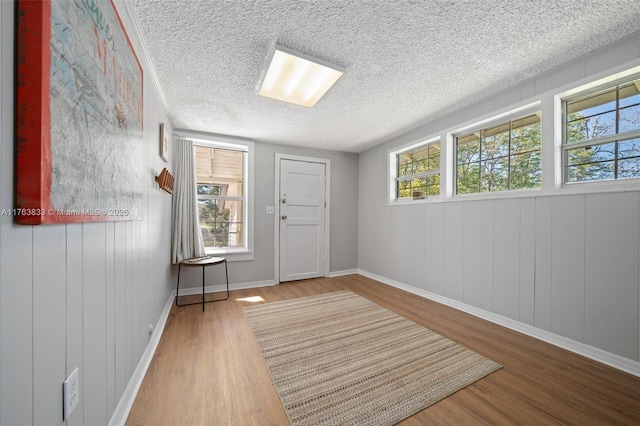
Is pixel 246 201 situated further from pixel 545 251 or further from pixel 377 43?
pixel 545 251

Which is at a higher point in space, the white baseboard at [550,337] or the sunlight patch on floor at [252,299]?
the white baseboard at [550,337]

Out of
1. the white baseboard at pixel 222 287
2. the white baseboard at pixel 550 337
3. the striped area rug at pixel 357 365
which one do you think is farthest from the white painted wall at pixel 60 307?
the white baseboard at pixel 550 337

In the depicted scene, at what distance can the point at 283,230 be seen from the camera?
12.7 feet

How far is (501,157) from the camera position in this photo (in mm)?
2469

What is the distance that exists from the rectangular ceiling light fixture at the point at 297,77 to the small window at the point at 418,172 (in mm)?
1813

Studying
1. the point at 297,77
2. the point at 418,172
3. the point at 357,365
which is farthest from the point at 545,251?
the point at 297,77

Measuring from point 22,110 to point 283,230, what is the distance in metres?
3.31

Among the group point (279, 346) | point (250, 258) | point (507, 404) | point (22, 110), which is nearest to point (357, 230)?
point (250, 258)

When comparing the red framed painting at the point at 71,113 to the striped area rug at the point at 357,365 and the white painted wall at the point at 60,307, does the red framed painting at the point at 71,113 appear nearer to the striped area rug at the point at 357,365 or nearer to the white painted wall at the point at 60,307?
the white painted wall at the point at 60,307

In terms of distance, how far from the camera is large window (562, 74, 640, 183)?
5.59 feet

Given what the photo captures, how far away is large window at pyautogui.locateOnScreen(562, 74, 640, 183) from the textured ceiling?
1.29 ft

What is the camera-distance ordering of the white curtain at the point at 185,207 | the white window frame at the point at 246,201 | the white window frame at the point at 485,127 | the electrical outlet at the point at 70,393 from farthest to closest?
1. the white window frame at the point at 246,201
2. the white curtain at the point at 185,207
3. the white window frame at the point at 485,127
4. the electrical outlet at the point at 70,393

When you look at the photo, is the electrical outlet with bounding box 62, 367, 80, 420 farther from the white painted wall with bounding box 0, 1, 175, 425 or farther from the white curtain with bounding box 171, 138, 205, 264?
the white curtain with bounding box 171, 138, 205, 264

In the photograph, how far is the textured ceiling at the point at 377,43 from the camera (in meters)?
1.38
